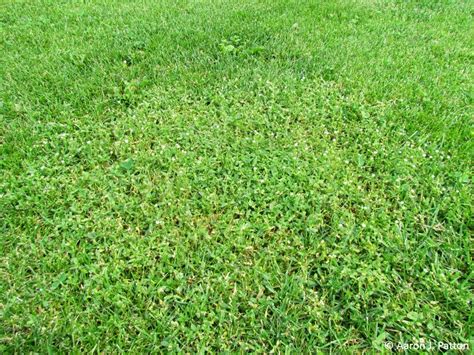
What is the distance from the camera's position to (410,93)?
11.6 feet

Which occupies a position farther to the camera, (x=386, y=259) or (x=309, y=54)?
(x=309, y=54)

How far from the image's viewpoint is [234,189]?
8.96 ft

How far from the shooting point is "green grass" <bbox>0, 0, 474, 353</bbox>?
2016mm

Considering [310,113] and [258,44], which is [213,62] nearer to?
[258,44]

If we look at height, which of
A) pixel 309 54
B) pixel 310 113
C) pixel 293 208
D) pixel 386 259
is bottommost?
pixel 386 259

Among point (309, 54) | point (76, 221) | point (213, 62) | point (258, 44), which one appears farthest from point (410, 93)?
point (76, 221)

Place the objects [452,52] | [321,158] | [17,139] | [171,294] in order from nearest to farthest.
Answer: [171,294] → [321,158] → [17,139] → [452,52]

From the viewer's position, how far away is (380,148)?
2.99 meters

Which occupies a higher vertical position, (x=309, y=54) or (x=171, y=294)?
(x=309, y=54)

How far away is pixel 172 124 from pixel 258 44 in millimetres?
1886

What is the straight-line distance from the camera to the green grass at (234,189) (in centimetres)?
202

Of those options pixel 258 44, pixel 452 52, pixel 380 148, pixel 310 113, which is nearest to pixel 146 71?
pixel 258 44

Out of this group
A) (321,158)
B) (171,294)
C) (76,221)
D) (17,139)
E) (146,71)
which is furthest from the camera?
(146,71)

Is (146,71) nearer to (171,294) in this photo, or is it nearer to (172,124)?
(172,124)
